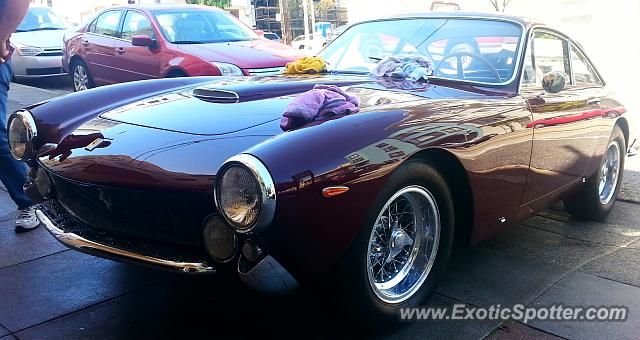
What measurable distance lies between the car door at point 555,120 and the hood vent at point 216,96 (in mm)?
1592

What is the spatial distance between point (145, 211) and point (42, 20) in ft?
37.3

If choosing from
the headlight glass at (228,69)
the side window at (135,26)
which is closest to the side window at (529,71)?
the headlight glass at (228,69)

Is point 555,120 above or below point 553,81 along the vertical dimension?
below

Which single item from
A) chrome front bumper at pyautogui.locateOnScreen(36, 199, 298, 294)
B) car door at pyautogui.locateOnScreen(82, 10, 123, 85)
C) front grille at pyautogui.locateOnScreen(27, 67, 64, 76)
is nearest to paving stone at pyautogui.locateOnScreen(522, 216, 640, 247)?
chrome front bumper at pyautogui.locateOnScreen(36, 199, 298, 294)

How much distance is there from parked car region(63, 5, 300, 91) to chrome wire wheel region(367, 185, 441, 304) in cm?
430

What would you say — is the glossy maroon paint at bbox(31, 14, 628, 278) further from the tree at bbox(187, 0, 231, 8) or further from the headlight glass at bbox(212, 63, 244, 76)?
the tree at bbox(187, 0, 231, 8)

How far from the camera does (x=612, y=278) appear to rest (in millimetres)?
3318

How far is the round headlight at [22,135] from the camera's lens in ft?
10.6

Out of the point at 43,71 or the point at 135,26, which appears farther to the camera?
the point at 43,71

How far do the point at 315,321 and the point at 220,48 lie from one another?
5258mm

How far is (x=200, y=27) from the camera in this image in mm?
8023

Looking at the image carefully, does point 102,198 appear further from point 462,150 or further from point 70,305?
point 462,150

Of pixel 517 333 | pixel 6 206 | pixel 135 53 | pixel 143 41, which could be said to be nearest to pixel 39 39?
pixel 135 53

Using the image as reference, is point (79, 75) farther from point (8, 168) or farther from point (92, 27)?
point (8, 168)
